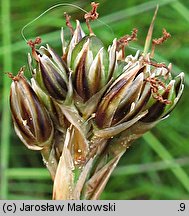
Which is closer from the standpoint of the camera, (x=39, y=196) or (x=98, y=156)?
(x=98, y=156)

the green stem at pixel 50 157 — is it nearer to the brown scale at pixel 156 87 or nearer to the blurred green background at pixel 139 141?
the brown scale at pixel 156 87

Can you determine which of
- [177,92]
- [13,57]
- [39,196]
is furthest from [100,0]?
[177,92]

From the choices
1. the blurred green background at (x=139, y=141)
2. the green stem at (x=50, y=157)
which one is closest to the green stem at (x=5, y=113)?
the blurred green background at (x=139, y=141)

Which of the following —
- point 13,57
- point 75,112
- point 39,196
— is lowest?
point 39,196

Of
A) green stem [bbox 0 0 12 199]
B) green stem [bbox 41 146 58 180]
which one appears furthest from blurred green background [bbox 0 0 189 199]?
green stem [bbox 41 146 58 180]

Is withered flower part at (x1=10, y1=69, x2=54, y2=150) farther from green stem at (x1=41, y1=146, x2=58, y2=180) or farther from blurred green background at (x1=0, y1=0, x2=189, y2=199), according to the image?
blurred green background at (x1=0, y1=0, x2=189, y2=199)

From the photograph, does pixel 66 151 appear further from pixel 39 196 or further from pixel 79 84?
pixel 39 196

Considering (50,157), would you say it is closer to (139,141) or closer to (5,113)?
(5,113)

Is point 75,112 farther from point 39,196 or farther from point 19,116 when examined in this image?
point 39,196

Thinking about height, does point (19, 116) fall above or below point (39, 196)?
above
